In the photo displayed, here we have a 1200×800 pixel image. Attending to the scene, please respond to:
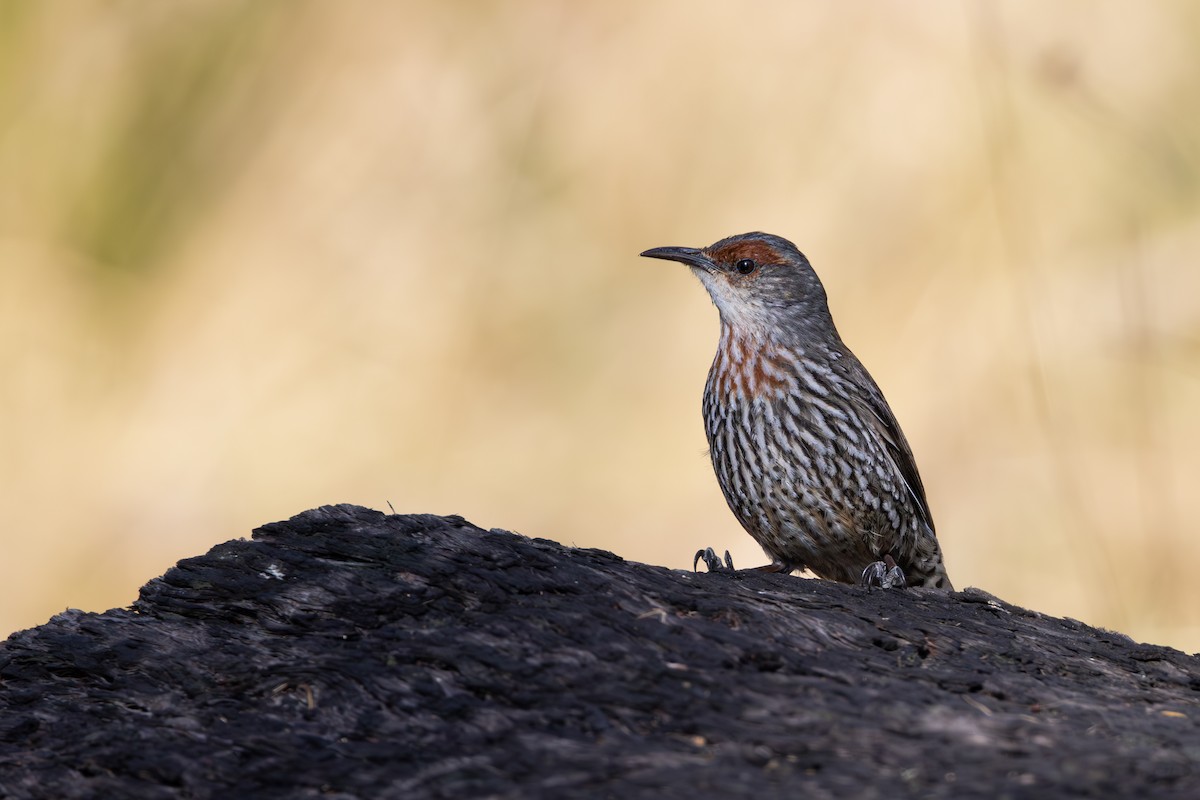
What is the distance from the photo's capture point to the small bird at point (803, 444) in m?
5.20

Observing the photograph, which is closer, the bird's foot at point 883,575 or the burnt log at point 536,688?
the burnt log at point 536,688

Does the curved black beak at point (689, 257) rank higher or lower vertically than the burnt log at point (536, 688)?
higher

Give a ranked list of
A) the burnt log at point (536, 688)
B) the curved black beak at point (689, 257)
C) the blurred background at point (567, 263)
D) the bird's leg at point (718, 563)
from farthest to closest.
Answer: the blurred background at point (567, 263) → the curved black beak at point (689, 257) → the bird's leg at point (718, 563) → the burnt log at point (536, 688)

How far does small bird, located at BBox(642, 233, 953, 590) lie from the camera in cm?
520

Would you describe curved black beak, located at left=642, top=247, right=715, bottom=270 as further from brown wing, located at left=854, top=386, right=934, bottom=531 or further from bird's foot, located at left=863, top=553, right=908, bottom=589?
bird's foot, located at left=863, top=553, right=908, bottom=589

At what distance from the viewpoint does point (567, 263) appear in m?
7.43

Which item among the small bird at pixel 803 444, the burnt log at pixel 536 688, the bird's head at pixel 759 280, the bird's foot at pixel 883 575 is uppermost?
the bird's head at pixel 759 280

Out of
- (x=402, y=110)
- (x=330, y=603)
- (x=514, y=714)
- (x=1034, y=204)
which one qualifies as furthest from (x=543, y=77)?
(x=514, y=714)

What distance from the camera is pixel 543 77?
7.39 m

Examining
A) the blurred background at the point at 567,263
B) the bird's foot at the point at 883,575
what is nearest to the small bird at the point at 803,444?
the bird's foot at the point at 883,575

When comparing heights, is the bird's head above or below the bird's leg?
above

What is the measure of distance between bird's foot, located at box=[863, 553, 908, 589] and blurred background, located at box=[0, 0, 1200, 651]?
1.63 metres

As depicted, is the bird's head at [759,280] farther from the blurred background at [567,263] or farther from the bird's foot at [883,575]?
the blurred background at [567,263]

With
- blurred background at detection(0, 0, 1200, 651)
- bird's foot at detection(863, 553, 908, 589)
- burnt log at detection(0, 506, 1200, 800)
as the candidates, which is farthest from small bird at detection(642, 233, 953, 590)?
blurred background at detection(0, 0, 1200, 651)
